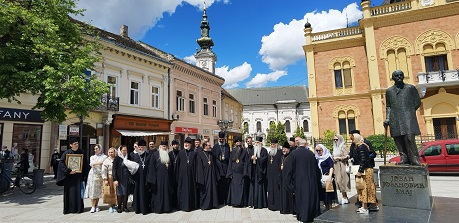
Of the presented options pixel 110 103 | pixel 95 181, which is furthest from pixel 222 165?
pixel 110 103

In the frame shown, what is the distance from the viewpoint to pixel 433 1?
2328 cm

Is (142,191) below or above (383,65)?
below

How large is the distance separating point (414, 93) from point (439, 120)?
21.1 m

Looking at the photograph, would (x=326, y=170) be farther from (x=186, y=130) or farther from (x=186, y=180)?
(x=186, y=130)

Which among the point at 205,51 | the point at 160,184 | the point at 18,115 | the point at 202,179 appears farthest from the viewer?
the point at 205,51

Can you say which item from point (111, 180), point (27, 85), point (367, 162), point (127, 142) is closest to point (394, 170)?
point (367, 162)

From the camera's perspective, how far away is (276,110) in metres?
59.6

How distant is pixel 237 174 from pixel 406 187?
4208 millimetres

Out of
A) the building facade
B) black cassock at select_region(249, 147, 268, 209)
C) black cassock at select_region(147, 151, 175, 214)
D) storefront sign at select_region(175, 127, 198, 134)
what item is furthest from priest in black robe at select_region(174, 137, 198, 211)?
the building facade

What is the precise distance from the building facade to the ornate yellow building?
2973cm

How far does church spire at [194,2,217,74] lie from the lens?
46.1m

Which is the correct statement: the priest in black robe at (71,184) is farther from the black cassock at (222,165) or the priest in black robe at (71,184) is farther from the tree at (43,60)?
the black cassock at (222,165)

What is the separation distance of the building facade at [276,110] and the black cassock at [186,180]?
158 feet

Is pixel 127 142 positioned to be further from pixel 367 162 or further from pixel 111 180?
pixel 367 162
